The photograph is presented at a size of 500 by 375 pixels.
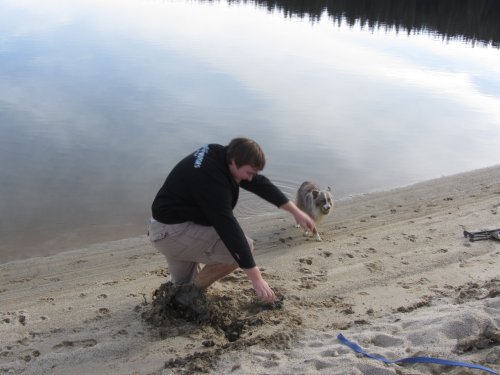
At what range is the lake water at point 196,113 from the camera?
8844mm

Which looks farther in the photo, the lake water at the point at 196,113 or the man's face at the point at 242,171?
the lake water at the point at 196,113

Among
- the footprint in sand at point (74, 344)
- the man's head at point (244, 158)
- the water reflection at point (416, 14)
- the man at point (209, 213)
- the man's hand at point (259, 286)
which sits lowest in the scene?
the footprint in sand at point (74, 344)

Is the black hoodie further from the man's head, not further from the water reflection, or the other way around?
the water reflection

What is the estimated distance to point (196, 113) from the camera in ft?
42.7

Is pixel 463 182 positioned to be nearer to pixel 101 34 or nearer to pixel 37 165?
pixel 37 165

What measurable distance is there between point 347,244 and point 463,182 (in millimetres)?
4184

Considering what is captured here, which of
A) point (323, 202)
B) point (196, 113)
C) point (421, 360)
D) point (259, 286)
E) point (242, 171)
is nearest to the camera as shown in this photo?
point (421, 360)

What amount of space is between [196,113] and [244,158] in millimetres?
9163

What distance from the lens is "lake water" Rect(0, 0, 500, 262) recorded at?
29.0 ft

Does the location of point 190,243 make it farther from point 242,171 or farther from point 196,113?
point 196,113

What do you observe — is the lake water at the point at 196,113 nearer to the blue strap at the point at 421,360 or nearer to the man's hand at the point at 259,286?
the man's hand at the point at 259,286

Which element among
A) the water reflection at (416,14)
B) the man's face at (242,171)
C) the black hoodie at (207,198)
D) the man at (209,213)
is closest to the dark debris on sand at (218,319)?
the man at (209,213)

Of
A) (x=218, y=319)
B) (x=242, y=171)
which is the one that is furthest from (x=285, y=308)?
(x=242, y=171)

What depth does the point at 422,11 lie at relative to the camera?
3484 centimetres
